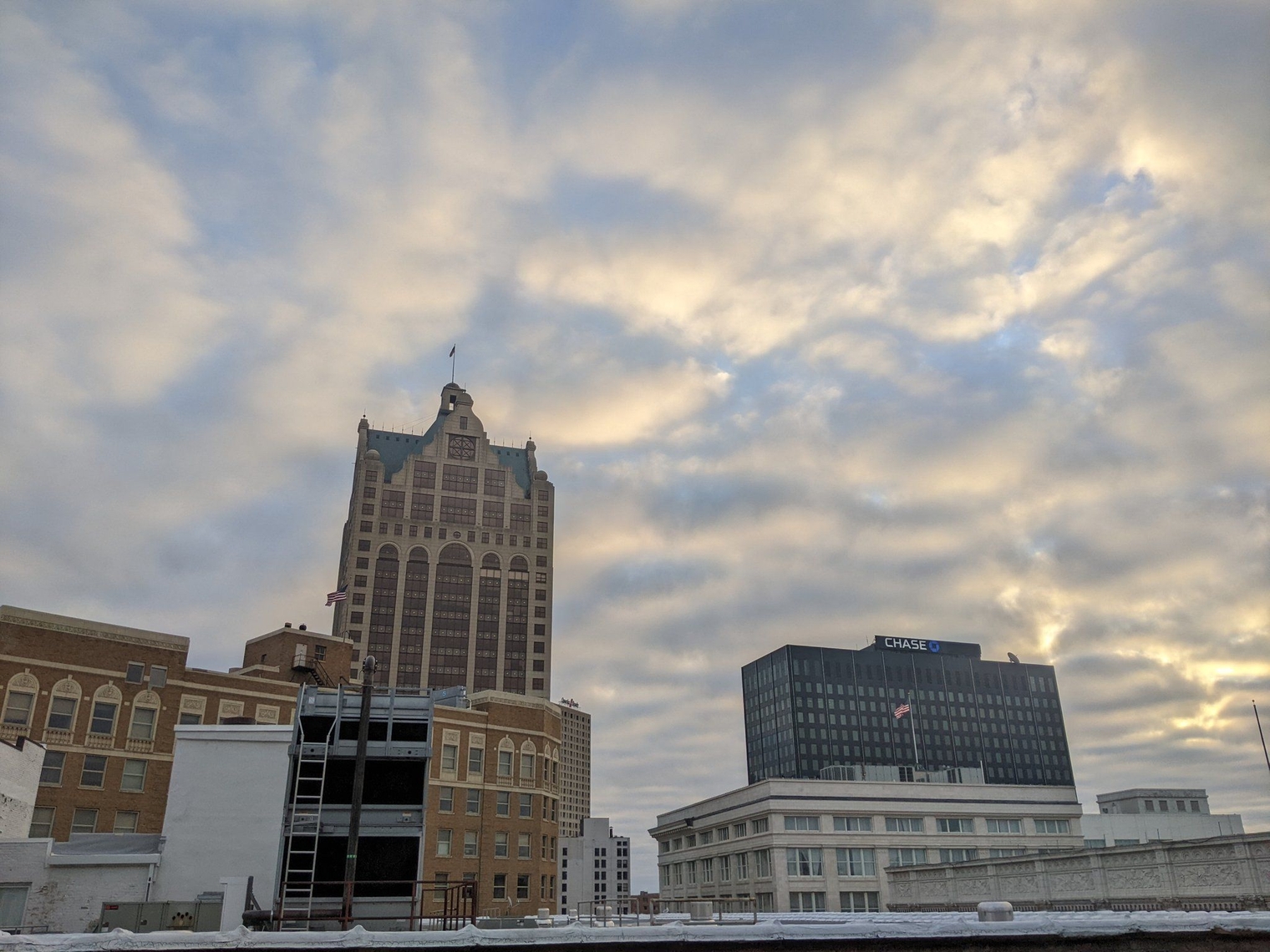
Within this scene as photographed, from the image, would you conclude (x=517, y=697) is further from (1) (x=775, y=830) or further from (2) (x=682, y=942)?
(2) (x=682, y=942)

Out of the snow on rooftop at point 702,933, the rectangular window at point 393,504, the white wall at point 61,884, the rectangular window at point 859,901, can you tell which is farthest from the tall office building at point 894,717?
the snow on rooftop at point 702,933

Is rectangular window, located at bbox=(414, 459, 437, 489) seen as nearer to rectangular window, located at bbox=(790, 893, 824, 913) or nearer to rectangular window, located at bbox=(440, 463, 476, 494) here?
rectangular window, located at bbox=(440, 463, 476, 494)

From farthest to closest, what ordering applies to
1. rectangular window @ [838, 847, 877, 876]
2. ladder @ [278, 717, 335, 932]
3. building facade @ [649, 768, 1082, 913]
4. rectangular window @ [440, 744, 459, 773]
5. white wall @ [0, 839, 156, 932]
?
rectangular window @ [838, 847, 877, 876], building facade @ [649, 768, 1082, 913], rectangular window @ [440, 744, 459, 773], ladder @ [278, 717, 335, 932], white wall @ [0, 839, 156, 932]

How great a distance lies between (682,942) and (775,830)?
93053mm

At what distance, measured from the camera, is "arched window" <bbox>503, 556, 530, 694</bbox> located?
164500 mm

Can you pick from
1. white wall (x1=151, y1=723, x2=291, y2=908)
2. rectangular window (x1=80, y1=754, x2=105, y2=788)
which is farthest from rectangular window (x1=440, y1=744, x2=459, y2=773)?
white wall (x1=151, y1=723, x2=291, y2=908)

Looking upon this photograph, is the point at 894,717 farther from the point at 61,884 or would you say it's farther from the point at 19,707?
the point at 61,884

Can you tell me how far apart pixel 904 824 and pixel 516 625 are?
8137 cm

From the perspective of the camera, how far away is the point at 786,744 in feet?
600

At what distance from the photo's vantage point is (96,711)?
57.1 m

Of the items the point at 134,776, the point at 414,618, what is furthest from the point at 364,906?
the point at 414,618

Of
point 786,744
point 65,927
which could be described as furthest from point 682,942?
point 786,744

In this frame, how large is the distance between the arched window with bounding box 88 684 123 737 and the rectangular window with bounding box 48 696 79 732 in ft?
3.33

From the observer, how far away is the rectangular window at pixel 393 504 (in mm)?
170875
